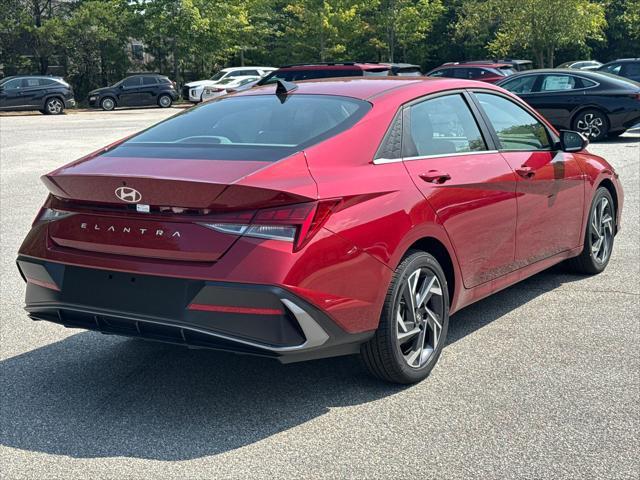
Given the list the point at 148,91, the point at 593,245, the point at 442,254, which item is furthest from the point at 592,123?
the point at 148,91

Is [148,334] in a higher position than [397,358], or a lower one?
higher

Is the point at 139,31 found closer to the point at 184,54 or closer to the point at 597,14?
the point at 184,54

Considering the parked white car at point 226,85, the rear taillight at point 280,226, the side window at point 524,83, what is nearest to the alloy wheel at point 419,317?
the rear taillight at point 280,226

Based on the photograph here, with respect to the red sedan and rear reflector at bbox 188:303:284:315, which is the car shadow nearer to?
the red sedan

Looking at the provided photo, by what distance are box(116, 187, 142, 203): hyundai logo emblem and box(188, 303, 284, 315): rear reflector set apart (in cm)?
56

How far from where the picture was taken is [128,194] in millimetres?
3779

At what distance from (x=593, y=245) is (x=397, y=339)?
2.95 metres

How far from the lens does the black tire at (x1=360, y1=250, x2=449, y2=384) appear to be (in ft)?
13.4

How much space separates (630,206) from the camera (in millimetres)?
9773

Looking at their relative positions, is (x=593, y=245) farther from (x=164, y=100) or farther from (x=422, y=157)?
(x=164, y=100)

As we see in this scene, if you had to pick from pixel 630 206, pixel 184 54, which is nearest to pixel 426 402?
pixel 630 206

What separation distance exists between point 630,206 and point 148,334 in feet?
24.6

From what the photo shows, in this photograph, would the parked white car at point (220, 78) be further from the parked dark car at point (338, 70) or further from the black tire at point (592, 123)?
the black tire at point (592, 123)

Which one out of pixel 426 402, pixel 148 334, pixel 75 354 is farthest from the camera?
pixel 75 354
